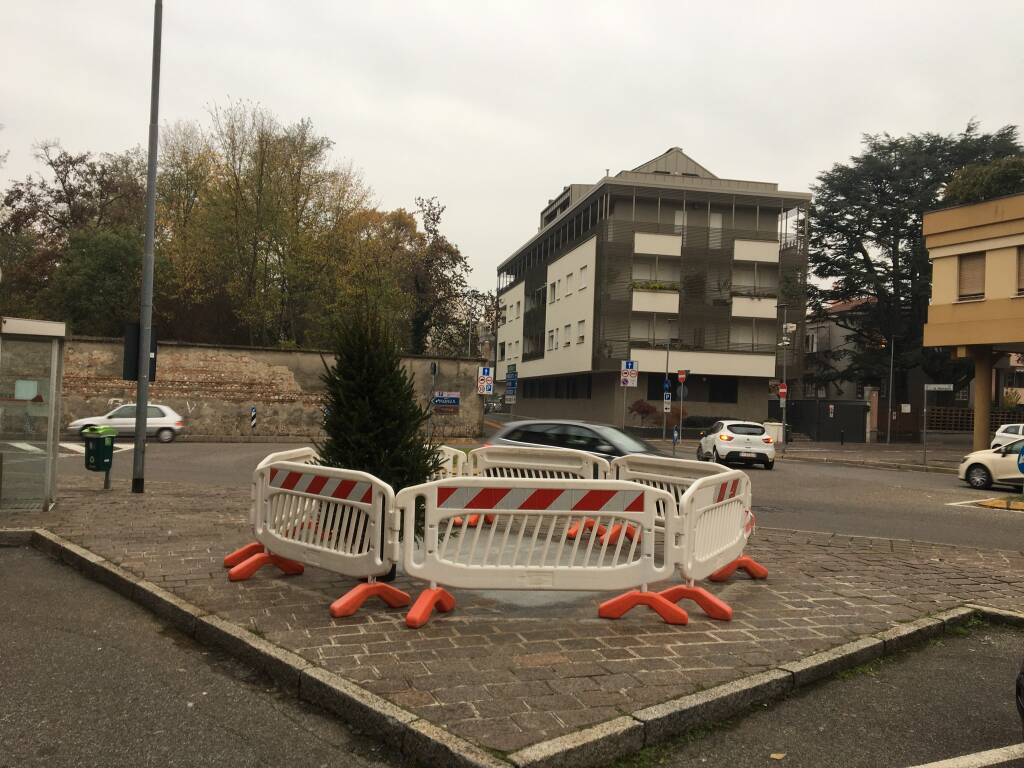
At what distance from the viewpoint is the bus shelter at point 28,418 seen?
413 inches

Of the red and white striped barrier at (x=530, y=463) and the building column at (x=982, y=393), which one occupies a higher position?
the building column at (x=982, y=393)

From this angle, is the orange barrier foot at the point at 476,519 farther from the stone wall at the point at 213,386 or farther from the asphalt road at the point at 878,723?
the stone wall at the point at 213,386

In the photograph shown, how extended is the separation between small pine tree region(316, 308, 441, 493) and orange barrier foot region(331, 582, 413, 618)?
1049mm

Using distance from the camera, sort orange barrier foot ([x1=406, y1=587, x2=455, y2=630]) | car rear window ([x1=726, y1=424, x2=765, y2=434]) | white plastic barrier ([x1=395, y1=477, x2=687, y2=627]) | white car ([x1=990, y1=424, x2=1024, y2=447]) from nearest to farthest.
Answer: orange barrier foot ([x1=406, y1=587, x2=455, y2=630]) < white plastic barrier ([x1=395, y1=477, x2=687, y2=627]) < white car ([x1=990, y1=424, x2=1024, y2=447]) < car rear window ([x1=726, y1=424, x2=765, y2=434])

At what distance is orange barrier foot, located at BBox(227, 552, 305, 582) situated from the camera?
21.5 ft

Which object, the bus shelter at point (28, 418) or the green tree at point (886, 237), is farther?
the green tree at point (886, 237)

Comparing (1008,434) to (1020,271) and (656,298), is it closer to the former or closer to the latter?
(1020,271)

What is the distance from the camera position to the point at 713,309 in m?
48.0

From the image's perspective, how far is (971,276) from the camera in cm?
2875

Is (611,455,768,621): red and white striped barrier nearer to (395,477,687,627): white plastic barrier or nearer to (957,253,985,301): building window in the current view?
(395,477,687,627): white plastic barrier

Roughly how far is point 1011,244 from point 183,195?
3603 centimetres

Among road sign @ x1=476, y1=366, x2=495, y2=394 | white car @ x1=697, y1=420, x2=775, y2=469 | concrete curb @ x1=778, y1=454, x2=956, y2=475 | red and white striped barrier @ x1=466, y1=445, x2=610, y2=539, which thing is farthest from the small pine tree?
road sign @ x1=476, y1=366, x2=495, y2=394

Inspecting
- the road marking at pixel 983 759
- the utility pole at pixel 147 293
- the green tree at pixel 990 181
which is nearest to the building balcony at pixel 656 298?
the green tree at pixel 990 181

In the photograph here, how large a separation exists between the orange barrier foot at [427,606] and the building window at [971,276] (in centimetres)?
2822
